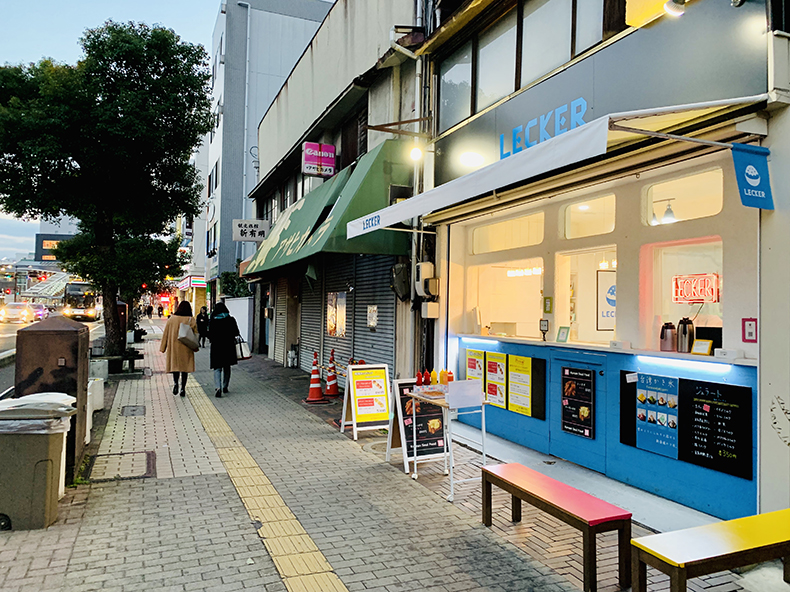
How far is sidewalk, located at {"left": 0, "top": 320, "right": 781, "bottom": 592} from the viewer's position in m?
3.94

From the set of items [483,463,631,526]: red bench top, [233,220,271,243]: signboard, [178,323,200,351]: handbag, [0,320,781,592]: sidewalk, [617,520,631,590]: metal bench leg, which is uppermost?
[233,220,271,243]: signboard

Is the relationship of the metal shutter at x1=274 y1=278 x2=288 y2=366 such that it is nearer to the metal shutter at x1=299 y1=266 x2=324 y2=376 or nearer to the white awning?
the metal shutter at x1=299 y1=266 x2=324 y2=376

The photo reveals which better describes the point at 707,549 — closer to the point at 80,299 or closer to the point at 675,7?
the point at 675,7

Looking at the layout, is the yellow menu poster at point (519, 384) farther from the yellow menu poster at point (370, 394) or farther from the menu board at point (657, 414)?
the yellow menu poster at point (370, 394)

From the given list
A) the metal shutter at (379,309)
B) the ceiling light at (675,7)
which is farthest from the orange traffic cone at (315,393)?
the ceiling light at (675,7)

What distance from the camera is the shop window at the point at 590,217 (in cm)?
673

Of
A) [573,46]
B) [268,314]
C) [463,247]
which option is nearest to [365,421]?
[463,247]

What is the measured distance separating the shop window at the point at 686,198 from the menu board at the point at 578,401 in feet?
6.16

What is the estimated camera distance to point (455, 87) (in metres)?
9.42

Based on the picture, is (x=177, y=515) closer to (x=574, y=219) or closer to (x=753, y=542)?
(x=753, y=542)

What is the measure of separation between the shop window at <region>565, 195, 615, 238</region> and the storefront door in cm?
157

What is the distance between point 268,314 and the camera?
20938mm

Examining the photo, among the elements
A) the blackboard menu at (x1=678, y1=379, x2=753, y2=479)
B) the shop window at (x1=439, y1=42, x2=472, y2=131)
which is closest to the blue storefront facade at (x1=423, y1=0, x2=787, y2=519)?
the blackboard menu at (x1=678, y1=379, x2=753, y2=479)

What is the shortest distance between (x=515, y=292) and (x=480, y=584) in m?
6.23
